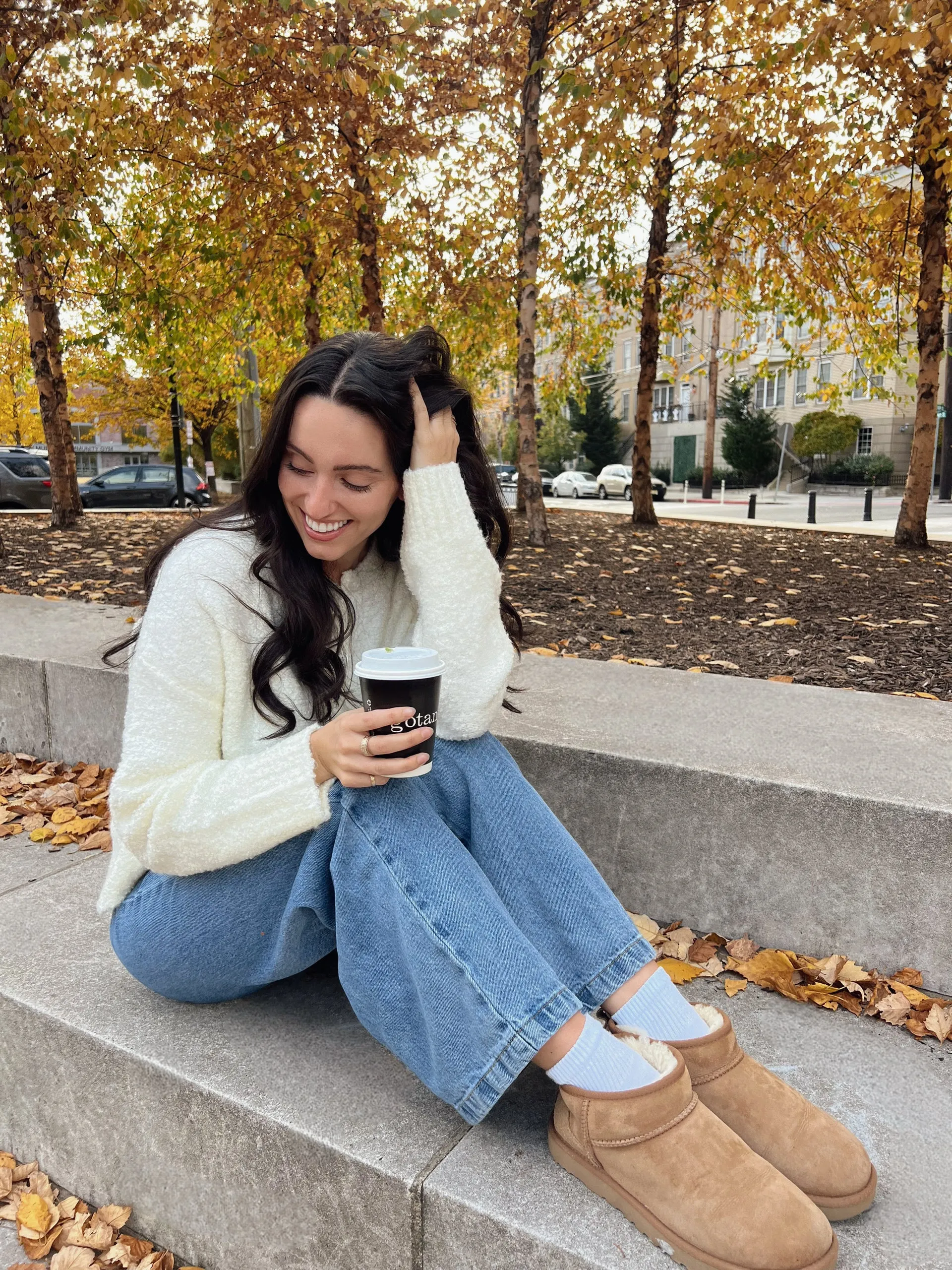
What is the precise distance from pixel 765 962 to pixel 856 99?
910 centimetres

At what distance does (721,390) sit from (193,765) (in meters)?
46.7

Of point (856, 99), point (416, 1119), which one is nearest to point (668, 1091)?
point (416, 1119)

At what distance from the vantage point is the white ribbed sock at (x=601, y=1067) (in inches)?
58.9

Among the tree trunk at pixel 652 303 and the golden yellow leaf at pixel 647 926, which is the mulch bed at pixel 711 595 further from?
the tree trunk at pixel 652 303

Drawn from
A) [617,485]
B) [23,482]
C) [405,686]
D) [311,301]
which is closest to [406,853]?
[405,686]

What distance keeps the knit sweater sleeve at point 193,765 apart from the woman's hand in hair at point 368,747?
0.25 ft

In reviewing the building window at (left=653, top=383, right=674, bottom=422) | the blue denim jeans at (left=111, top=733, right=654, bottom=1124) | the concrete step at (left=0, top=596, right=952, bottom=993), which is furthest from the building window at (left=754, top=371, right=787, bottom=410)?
the blue denim jeans at (left=111, top=733, right=654, bottom=1124)

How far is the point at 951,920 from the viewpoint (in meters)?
2.14

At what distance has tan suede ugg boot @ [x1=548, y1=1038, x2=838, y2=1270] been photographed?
1.35 meters

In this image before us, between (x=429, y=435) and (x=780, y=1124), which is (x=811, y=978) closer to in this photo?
(x=780, y=1124)

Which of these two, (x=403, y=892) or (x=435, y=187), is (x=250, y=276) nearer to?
(x=435, y=187)

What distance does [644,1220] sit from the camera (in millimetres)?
1408

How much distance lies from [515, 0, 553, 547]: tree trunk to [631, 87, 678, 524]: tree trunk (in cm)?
168

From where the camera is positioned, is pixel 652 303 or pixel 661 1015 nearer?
pixel 661 1015
